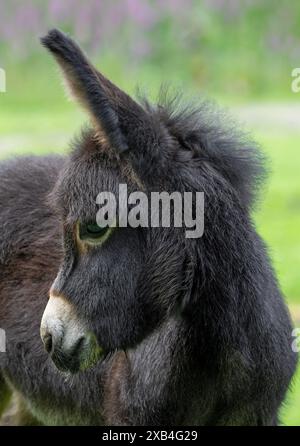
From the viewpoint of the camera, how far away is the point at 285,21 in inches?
514

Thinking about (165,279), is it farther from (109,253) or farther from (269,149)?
(269,149)

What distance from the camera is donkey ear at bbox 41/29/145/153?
347 centimetres

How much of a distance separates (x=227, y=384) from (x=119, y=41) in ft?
34.5

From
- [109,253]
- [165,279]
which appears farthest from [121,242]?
[165,279]

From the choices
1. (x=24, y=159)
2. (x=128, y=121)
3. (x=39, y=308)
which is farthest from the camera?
(x=24, y=159)

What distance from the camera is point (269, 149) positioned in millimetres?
11438

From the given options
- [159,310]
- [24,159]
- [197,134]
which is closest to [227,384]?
[159,310]

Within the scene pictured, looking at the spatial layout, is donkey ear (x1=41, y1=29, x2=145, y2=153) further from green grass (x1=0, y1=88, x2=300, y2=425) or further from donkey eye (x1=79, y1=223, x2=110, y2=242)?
green grass (x1=0, y1=88, x2=300, y2=425)

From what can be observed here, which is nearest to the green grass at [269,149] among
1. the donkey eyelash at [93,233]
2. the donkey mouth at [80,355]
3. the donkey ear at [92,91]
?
the donkey mouth at [80,355]

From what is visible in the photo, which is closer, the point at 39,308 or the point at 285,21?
the point at 39,308

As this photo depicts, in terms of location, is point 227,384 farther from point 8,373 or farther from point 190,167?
point 8,373

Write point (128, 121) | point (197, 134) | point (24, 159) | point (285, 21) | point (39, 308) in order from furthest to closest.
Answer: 1. point (285, 21)
2. point (24, 159)
3. point (39, 308)
4. point (197, 134)
5. point (128, 121)

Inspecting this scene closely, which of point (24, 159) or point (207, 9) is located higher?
point (207, 9)
